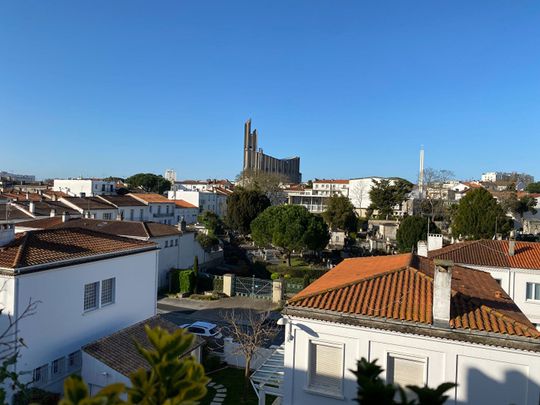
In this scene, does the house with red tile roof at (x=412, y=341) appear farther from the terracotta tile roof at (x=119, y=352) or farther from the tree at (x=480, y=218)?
the tree at (x=480, y=218)

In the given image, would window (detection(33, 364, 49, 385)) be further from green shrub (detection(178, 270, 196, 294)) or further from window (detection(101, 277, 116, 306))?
green shrub (detection(178, 270, 196, 294))

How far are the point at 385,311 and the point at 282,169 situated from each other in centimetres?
15856

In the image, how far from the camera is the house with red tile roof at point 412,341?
9852 mm

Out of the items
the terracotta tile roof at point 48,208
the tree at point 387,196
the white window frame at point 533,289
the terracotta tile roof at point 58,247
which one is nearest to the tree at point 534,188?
the tree at point 387,196

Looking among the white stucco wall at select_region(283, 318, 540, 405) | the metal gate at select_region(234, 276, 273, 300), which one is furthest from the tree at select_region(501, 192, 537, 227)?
the white stucco wall at select_region(283, 318, 540, 405)

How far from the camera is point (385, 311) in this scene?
10914 mm

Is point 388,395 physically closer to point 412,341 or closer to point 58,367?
point 412,341

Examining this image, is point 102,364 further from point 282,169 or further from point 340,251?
point 282,169

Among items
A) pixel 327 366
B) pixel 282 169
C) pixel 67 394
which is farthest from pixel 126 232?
pixel 282 169

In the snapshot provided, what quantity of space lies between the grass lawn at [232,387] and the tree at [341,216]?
41.6 meters

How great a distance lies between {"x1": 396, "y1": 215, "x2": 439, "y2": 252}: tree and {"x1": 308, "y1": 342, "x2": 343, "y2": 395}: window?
Answer: 36541 mm

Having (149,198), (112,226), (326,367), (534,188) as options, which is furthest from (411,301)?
(534,188)

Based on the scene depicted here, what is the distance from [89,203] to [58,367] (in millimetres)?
37676

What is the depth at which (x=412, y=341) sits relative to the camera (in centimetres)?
1048
